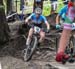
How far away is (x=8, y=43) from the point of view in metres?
12.5

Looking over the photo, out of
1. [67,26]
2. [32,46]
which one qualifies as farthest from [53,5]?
[67,26]

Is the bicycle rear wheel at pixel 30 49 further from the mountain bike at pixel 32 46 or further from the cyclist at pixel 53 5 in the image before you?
the cyclist at pixel 53 5

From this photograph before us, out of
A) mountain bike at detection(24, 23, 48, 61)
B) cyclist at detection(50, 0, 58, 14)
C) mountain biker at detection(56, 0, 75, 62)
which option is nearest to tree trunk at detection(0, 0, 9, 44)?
→ mountain bike at detection(24, 23, 48, 61)

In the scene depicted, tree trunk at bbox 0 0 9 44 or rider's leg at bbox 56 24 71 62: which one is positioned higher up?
rider's leg at bbox 56 24 71 62

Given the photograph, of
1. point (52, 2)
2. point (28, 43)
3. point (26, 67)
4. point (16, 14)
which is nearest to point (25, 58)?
point (28, 43)

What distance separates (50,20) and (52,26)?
762 millimetres

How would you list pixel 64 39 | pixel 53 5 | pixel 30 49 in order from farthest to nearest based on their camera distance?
pixel 53 5 < pixel 30 49 < pixel 64 39

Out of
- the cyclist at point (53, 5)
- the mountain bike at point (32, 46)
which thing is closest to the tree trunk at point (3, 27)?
the mountain bike at point (32, 46)

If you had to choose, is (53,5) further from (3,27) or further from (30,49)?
(30,49)

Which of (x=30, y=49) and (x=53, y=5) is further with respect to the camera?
(x=53, y=5)

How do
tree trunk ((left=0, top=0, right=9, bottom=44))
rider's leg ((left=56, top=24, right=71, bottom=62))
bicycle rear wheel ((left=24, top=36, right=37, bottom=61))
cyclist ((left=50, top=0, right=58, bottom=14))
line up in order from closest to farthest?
rider's leg ((left=56, top=24, right=71, bottom=62)) < bicycle rear wheel ((left=24, top=36, right=37, bottom=61)) < tree trunk ((left=0, top=0, right=9, bottom=44)) < cyclist ((left=50, top=0, right=58, bottom=14))

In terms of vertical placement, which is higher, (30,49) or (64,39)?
(64,39)

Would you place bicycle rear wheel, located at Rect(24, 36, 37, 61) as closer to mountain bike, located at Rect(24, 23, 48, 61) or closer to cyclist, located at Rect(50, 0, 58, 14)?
mountain bike, located at Rect(24, 23, 48, 61)

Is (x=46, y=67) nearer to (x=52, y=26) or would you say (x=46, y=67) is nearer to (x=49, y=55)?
(x=49, y=55)
